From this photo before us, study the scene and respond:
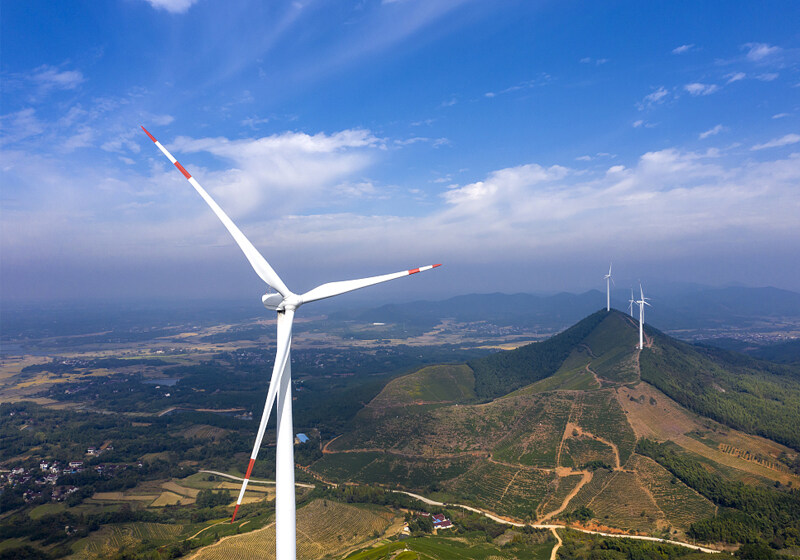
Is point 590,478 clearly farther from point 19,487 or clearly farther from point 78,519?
point 19,487

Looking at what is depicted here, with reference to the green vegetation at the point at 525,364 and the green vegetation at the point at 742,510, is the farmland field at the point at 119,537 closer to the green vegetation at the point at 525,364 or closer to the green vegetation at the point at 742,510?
the green vegetation at the point at 742,510

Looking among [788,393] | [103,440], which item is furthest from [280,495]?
[788,393]

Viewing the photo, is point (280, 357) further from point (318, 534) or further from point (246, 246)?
point (318, 534)

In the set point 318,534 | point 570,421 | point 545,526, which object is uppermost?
point 570,421

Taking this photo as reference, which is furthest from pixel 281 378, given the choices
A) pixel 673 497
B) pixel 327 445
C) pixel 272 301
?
pixel 327 445

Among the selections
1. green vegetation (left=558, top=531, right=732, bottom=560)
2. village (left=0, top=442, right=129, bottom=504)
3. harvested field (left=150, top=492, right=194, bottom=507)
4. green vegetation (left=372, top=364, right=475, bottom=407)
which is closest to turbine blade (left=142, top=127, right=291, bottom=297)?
green vegetation (left=558, top=531, right=732, bottom=560)

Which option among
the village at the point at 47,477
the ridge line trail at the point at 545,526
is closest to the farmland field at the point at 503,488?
the ridge line trail at the point at 545,526
